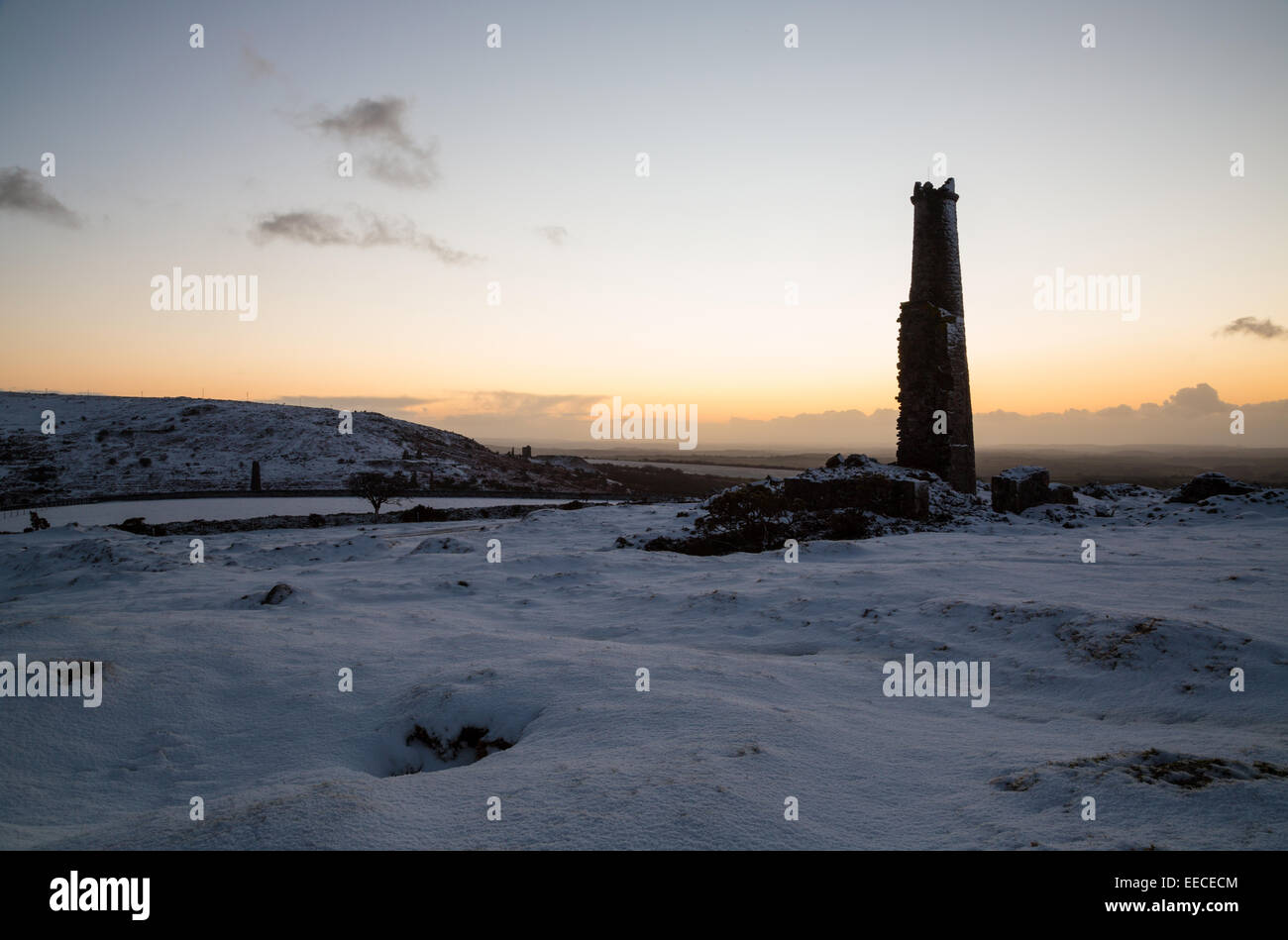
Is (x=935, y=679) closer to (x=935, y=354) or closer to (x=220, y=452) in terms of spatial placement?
(x=935, y=354)

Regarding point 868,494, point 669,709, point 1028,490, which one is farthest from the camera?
point 1028,490

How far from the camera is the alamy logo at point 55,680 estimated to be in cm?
472

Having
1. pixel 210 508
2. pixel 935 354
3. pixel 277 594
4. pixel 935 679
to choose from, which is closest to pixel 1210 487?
pixel 935 354

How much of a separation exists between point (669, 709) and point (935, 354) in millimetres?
16096

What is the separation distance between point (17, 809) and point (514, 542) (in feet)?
32.5

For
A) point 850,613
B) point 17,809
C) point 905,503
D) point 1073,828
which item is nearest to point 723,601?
point 850,613

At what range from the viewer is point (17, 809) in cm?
340

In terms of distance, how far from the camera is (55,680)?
485 cm

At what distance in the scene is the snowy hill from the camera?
31.2 m

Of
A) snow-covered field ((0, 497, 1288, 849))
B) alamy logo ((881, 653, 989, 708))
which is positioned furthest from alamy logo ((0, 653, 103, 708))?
alamy logo ((881, 653, 989, 708))

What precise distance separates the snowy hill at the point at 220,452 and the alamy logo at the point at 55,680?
2521 centimetres

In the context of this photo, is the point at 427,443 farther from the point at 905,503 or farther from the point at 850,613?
the point at 850,613

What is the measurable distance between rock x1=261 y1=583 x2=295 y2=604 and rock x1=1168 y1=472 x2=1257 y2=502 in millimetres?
18194
